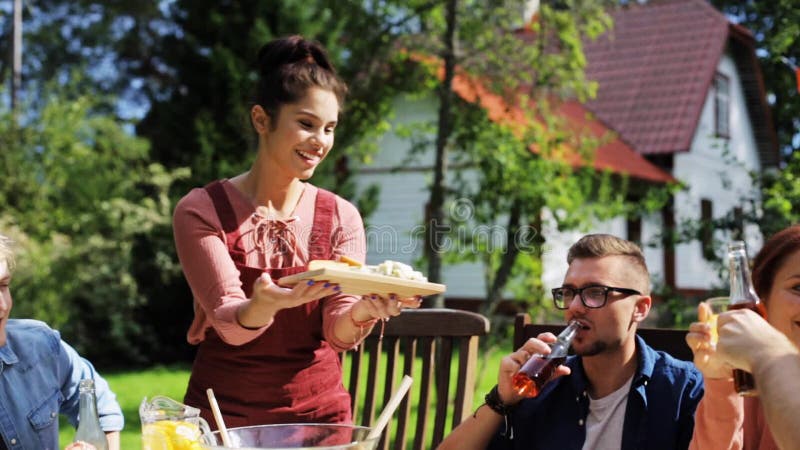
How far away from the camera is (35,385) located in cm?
227

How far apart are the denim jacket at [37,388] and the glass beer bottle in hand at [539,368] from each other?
3.45 feet

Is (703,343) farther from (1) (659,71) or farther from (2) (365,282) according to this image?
(1) (659,71)

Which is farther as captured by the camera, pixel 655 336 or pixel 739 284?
pixel 655 336

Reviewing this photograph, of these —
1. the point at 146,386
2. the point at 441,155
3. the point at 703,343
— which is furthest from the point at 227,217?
the point at 146,386

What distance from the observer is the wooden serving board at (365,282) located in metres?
1.98

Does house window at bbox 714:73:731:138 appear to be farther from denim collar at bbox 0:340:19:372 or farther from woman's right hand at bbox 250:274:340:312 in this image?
denim collar at bbox 0:340:19:372

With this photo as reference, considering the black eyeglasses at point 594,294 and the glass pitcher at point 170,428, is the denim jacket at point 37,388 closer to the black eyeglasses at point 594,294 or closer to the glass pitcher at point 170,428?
the glass pitcher at point 170,428

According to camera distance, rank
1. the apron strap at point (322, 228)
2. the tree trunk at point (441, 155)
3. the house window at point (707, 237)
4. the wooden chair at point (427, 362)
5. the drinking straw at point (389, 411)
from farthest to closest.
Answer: the tree trunk at point (441, 155) < the house window at point (707, 237) < the wooden chair at point (427, 362) < the apron strap at point (322, 228) < the drinking straw at point (389, 411)

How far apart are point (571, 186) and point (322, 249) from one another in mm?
6114

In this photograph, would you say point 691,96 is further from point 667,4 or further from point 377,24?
point 377,24

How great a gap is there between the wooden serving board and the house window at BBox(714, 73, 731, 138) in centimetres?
1911

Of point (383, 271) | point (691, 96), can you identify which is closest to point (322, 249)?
point (383, 271)

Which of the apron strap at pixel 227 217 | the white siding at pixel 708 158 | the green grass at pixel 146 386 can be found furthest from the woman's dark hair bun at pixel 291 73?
the white siding at pixel 708 158

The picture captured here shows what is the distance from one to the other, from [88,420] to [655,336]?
1.61 meters
